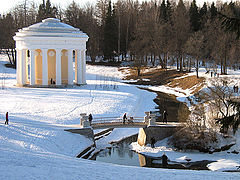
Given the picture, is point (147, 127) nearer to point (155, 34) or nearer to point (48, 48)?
point (48, 48)

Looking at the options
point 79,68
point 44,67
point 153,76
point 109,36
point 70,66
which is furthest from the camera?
point 109,36

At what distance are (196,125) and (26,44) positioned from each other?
2608 centimetres

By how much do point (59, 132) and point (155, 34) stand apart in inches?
1629

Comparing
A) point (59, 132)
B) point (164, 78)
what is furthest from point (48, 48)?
point (59, 132)

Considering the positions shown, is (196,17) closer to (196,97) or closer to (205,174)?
(196,97)

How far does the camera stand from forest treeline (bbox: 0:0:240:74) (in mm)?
53312

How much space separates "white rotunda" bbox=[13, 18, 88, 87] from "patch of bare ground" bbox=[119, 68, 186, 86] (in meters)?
13.7

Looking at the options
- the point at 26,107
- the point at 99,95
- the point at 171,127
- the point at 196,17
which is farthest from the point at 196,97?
the point at 196,17

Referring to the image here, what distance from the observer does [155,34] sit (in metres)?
62.3

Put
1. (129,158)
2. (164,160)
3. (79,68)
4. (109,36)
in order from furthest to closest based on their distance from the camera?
(109,36) → (79,68) → (129,158) → (164,160)

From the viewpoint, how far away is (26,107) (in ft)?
106

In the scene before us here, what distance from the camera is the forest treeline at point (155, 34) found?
5331 cm

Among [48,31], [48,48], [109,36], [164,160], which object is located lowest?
[164,160]

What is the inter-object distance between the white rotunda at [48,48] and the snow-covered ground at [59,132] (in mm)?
2135
